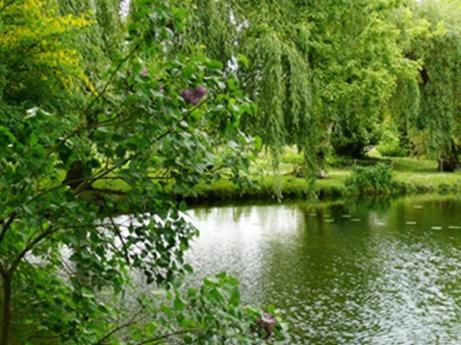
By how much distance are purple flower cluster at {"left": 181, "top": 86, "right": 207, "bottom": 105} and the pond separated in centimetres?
493

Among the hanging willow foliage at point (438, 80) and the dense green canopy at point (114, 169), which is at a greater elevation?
the hanging willow foliage at point (438, 80)

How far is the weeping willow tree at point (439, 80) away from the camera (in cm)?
2034

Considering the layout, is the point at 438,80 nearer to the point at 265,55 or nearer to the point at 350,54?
the point at 350,54

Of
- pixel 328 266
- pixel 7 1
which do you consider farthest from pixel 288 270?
pixel 7 1

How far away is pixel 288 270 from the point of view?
1002cm

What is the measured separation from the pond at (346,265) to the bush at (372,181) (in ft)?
7.61

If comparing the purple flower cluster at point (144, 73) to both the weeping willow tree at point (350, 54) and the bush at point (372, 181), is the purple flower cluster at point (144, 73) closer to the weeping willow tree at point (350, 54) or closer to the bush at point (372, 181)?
the weeping willow tree at point (350, 54)

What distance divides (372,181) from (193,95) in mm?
17826

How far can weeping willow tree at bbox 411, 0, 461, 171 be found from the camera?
20344 mm

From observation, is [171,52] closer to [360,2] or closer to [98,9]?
[98,9]

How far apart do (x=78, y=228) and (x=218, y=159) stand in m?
0.52

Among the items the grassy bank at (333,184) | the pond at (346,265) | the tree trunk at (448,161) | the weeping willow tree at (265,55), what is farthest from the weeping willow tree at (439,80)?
the weeping willow tree at (265,55)

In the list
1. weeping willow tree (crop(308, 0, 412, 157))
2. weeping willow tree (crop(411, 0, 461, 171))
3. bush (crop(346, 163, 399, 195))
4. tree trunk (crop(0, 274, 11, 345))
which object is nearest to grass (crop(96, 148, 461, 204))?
bush (crop(346, 163, 399, 195))

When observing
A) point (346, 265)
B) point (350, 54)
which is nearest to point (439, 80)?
point (350, 54)
